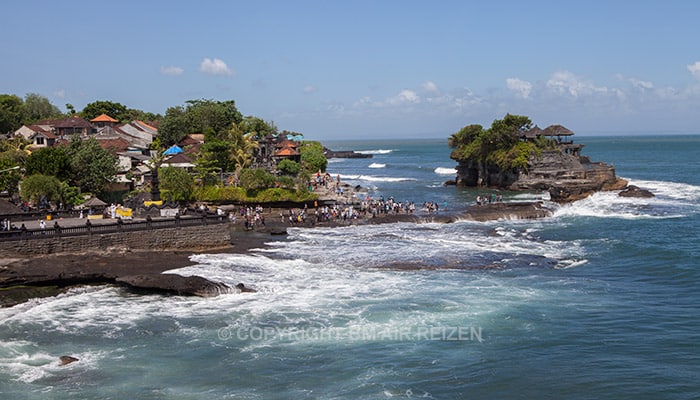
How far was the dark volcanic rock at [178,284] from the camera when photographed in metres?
29.0

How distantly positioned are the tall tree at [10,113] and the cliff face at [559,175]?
68.3 m

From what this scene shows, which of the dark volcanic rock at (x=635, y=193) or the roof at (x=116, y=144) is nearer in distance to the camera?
the dark volcanic rock at (x=635, y=193)

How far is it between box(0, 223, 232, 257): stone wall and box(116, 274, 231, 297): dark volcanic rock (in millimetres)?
5944

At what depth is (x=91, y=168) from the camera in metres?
55.9

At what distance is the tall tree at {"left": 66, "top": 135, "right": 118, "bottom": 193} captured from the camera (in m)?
55.5

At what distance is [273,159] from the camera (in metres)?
79.0

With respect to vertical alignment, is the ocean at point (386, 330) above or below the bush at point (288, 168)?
below

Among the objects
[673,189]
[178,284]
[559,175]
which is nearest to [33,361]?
[178,284]

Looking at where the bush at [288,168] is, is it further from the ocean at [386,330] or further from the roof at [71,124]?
the roof at [71,124]

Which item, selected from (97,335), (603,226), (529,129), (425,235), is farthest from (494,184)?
(97,335)

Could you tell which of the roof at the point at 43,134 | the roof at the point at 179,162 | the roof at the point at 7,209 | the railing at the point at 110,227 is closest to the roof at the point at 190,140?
the roof at the point at 43,134

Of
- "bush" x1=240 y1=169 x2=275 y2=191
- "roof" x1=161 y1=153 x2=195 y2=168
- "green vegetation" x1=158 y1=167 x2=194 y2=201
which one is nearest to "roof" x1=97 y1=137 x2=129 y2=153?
"roof" x1=161 y1=153 x2=195 y2=168

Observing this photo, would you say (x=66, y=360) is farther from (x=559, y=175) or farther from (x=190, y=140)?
(x=559, y=175)

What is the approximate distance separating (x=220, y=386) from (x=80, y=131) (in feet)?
238
